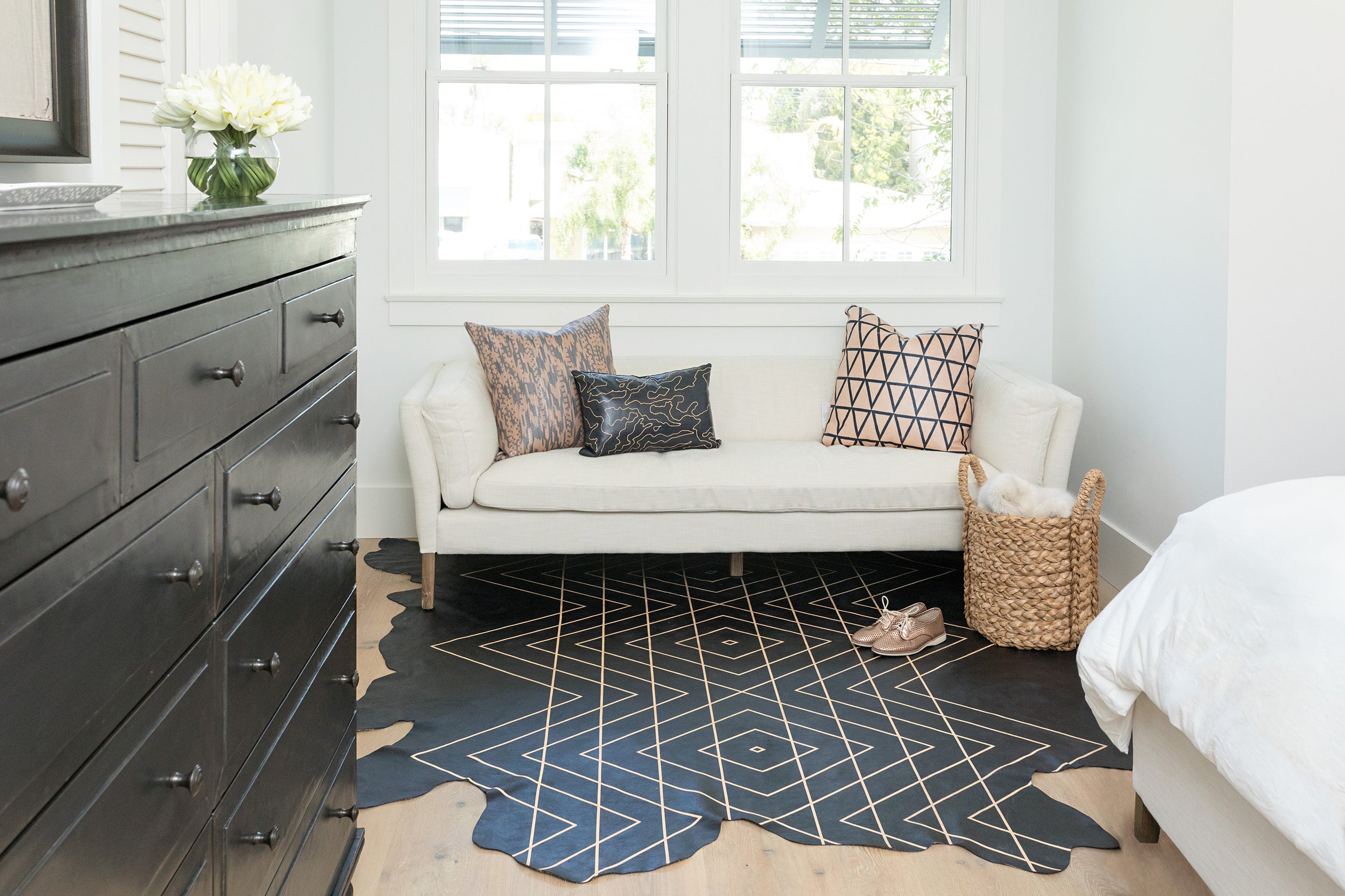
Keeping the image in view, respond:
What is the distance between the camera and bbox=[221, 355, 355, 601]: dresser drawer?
117 cm

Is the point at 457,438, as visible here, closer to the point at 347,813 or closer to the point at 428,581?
the point at 428,581

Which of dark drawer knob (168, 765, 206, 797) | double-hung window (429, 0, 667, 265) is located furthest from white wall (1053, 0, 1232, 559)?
dark drawer knob (168, 765, 206, 797)

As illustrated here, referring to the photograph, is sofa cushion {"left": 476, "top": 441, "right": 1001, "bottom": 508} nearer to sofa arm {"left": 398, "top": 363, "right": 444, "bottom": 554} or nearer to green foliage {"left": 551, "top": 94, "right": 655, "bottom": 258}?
sofa arm {"left": 398, "top": 363, "right": 444, "bottom": 554}

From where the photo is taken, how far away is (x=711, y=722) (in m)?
2.57

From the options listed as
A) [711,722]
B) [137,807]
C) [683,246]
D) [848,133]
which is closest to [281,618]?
[137,807]

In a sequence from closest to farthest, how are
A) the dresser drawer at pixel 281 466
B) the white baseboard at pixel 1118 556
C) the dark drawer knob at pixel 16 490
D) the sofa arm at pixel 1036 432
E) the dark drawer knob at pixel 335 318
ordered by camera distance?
the dark drawer knob at pixel 16 490 < the dresser drawer at pixel 281 466 < the dark drawer knob at pixel 335 318 < the sofa arm at pixel 1036 432 < the white baseboard at pixel 1118 556

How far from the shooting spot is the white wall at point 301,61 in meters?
3.18

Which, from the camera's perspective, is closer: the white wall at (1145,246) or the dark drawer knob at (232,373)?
the dark drawer knob at (232,373)

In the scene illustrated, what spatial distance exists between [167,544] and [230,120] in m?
0.83

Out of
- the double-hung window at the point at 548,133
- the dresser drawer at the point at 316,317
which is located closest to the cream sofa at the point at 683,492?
the double-hung window at the point at 548,133

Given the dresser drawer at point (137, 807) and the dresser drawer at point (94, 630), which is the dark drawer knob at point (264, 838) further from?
the dresser drawer at point (94, 630)

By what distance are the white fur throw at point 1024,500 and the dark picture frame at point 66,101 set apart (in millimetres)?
2363

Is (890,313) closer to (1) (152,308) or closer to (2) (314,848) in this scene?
(2) (314,848)

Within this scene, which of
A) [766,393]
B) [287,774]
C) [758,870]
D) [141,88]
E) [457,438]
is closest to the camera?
[287,774]
